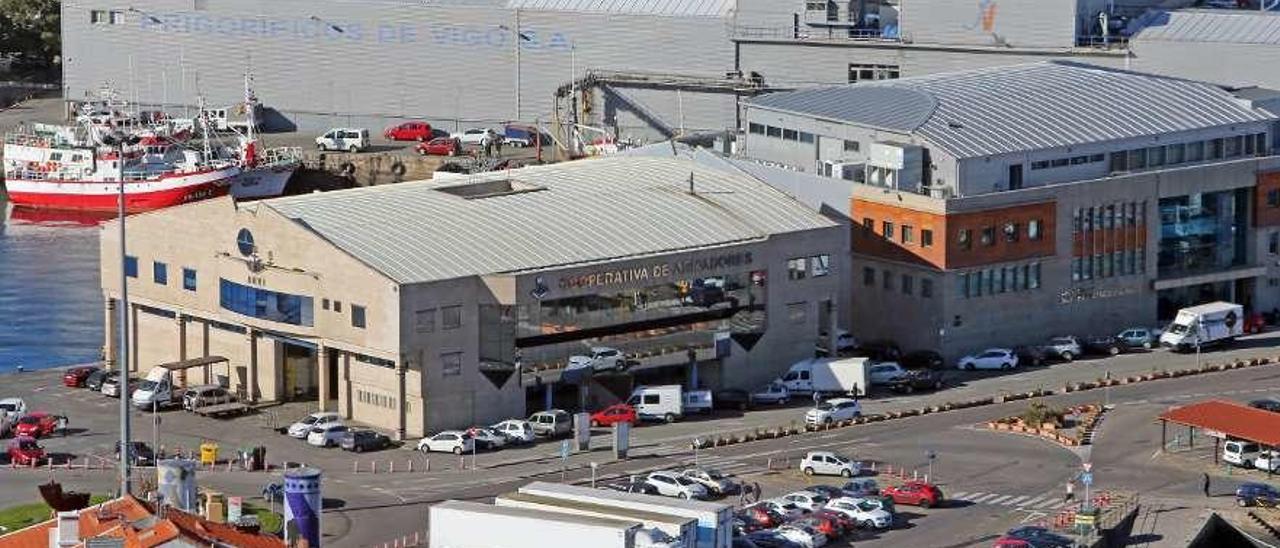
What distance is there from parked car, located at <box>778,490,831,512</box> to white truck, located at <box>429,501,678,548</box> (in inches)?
439

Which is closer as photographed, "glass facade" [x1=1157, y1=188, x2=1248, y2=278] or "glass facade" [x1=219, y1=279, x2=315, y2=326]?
"glass facade" [x1=219, y1=279, x2=315, y2=326]

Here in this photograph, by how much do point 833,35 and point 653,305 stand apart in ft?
130

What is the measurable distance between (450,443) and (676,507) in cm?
1842

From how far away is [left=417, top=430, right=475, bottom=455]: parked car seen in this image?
302 ft

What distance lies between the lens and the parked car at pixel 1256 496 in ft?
283

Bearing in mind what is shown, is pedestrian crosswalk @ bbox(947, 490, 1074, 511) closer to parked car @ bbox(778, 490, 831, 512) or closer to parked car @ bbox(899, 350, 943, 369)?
parked car @ bbox(778, 490, 831, 512)

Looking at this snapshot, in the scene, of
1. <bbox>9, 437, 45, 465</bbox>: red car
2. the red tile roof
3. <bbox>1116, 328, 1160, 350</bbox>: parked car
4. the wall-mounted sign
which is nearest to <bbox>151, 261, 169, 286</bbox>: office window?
<bbox>9, 437, 45, 465</bbox>: red car

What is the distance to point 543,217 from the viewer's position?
334 ft

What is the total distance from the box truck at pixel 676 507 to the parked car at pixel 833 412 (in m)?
19.1

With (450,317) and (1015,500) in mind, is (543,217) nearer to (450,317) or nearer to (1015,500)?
(450,317)

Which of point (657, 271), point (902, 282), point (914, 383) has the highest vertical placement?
point (657, 271)

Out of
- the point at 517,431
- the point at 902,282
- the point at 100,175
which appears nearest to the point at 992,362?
the point at 902,282

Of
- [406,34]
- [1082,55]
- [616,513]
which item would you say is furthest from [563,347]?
[406,34]

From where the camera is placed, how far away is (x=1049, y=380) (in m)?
103
